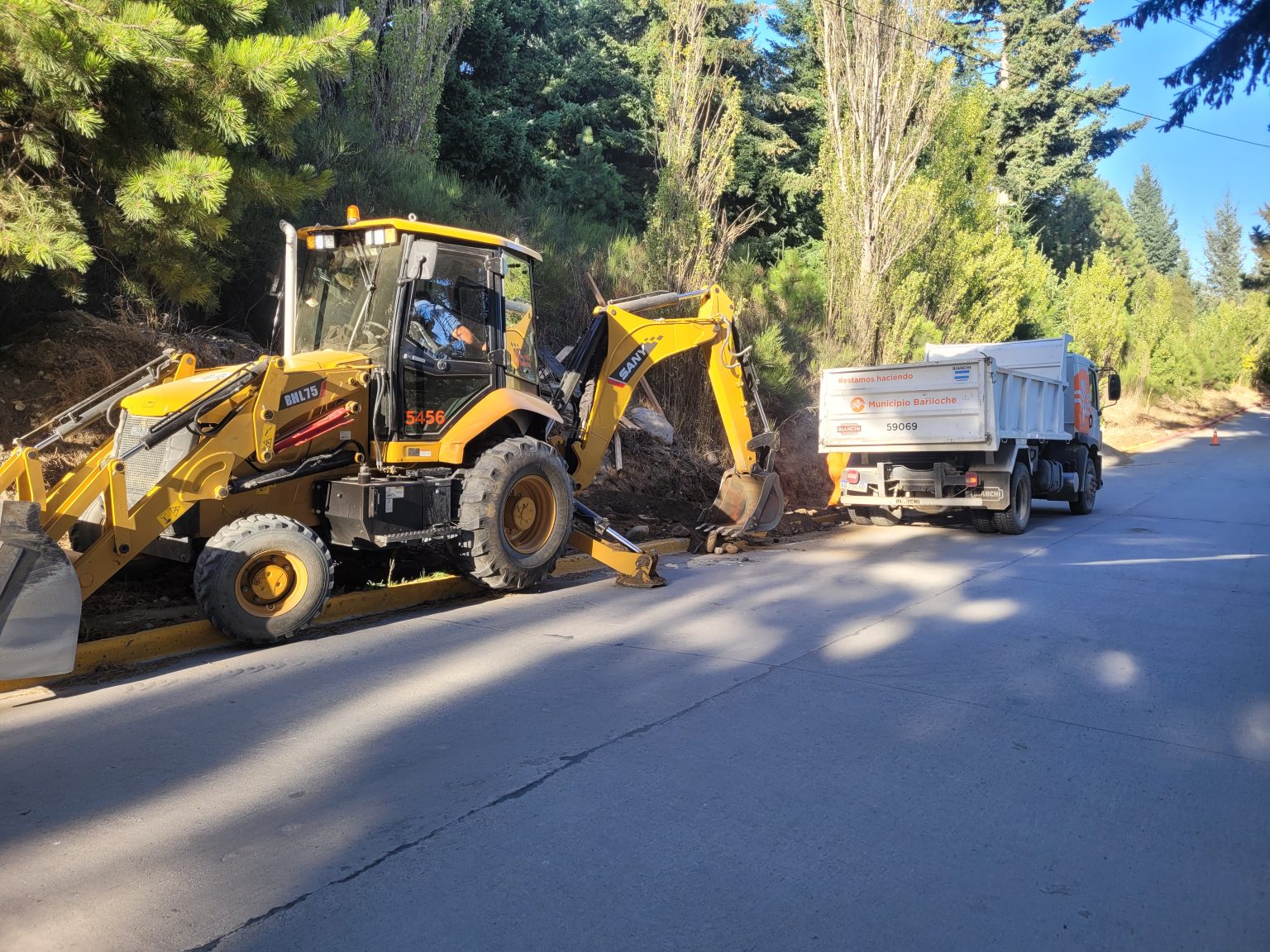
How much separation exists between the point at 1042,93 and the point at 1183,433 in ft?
48.2

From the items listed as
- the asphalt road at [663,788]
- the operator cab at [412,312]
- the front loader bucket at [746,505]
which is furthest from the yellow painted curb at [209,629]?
the front loader bucket at [746,505]

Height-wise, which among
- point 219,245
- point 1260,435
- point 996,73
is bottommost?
point 1260,435

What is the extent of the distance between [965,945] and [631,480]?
11361mm

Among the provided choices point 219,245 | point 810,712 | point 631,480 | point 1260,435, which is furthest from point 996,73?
point 810,712

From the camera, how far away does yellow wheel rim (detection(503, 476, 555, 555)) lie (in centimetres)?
866

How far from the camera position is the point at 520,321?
361 inches

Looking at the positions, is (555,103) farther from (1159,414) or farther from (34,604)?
(1159,414)

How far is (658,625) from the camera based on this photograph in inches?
307

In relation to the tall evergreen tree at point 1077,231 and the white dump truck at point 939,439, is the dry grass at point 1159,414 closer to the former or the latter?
the tall evergreen tree at point 1077,231

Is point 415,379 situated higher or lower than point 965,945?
higher

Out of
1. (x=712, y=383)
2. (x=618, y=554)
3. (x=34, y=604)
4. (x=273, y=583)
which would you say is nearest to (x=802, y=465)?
(x=712, y=383)

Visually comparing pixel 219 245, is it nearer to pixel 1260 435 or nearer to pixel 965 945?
pixel 965 945

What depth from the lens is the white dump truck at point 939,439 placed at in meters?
13.1

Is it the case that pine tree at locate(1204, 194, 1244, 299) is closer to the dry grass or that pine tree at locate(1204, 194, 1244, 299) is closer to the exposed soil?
the dry grass
